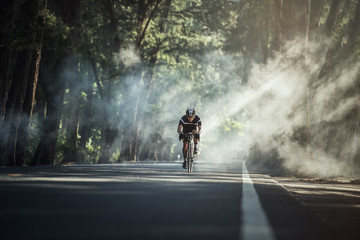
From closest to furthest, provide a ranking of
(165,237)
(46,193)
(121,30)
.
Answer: (165,237) < (46,193) < (121,30)

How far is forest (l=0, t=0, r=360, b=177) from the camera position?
2255 centimetres

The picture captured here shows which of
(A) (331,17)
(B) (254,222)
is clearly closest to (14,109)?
(A) (331,17)

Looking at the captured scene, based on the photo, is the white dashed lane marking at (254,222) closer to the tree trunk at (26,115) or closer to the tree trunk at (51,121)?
the tree trunk at (26,115)

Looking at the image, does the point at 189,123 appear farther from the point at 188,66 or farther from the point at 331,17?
the point at 188,66

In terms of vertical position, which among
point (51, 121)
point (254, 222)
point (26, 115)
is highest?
point (51, 121)

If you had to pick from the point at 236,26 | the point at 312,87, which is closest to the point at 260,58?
the point at 236,26

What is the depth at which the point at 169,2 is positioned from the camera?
37.0 metres

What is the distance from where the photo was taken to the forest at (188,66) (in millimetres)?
22547

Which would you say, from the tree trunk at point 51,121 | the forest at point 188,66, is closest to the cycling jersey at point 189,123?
the forest at point 188,66

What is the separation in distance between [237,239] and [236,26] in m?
32.4

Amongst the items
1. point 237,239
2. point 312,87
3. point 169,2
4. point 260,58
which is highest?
point 169,2

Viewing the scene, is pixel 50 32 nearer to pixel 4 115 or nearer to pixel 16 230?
pixel 4 115

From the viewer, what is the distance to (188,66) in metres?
39.2

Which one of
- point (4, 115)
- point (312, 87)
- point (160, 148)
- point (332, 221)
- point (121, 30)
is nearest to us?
point (332, 221)
